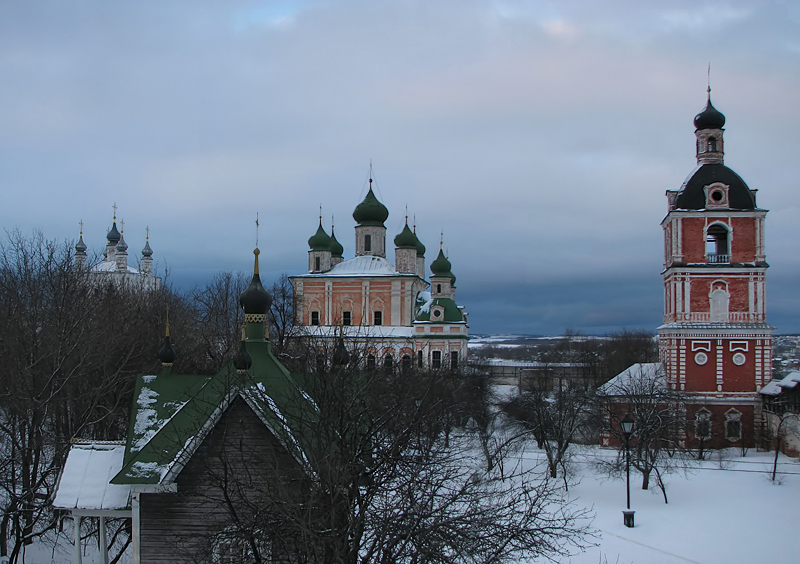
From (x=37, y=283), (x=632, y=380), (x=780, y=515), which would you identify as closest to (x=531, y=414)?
(x=632, y=380)

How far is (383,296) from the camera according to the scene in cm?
4906

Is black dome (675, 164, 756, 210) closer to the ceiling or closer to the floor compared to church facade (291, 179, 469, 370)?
closer to the ceiling

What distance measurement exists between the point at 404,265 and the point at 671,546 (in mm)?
34894

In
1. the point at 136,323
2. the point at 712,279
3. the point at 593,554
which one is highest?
the point at 712,279

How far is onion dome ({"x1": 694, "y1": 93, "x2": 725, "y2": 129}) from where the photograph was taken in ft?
106

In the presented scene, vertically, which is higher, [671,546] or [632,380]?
[632,380]

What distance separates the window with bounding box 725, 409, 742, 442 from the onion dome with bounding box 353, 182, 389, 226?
2750cm

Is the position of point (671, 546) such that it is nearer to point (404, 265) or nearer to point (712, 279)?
point (712, 279)

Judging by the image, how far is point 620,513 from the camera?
19.9 m

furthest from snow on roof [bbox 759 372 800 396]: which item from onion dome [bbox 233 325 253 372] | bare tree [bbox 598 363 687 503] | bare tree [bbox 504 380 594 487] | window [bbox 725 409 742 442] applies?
onion dome [bbox 233 325 253 372]

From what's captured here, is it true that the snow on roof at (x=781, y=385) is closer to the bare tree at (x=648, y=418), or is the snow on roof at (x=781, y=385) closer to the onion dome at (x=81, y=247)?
the bare tree at (x=648, y=418)

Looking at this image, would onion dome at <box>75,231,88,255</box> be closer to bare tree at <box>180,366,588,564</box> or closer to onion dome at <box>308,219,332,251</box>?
onion dome at <box>308,219,332,251</box>

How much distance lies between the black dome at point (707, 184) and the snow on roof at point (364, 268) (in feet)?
71.1

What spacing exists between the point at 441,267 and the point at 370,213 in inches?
273
